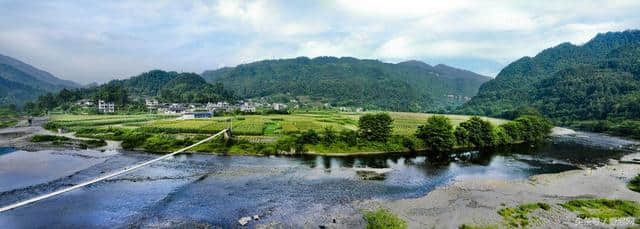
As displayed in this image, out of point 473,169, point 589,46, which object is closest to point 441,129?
point 473,169

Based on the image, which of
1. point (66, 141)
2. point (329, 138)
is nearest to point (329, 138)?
point (329, 138)

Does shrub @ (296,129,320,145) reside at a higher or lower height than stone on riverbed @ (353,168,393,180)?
higher

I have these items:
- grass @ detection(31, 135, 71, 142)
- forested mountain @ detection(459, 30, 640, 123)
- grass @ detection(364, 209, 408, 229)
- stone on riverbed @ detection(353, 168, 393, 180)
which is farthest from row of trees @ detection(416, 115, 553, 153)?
grass @ detection(31, 135, 71, 142)

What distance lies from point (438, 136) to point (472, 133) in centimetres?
762

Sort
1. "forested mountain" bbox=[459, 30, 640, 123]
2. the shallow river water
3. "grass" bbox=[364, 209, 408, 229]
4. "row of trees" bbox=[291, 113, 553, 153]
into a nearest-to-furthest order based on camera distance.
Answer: "grass" bbox=[364, 209, 408, 229]
the shallow river water
"row of trees" bbox=[291, 113, 553, 153]
"forested mountain" bbox=[459, 30, 640, 123]

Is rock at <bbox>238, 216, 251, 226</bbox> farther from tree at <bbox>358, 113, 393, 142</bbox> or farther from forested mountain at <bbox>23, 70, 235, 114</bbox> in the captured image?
forested mountain at <bbox>23, 70, 235, 114</bbox>

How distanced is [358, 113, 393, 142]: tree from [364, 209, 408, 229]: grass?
2626 cm

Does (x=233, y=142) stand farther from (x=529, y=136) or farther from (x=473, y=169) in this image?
(x=529, y=136)

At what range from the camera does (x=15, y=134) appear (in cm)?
6034

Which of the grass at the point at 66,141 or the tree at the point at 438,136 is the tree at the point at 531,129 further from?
the grass at the point at 66,141

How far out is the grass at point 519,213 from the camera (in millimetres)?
21472

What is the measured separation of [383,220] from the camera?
71.3ft

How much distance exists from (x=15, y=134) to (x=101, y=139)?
780 inches

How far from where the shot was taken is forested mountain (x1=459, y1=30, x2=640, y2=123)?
9644 cm
